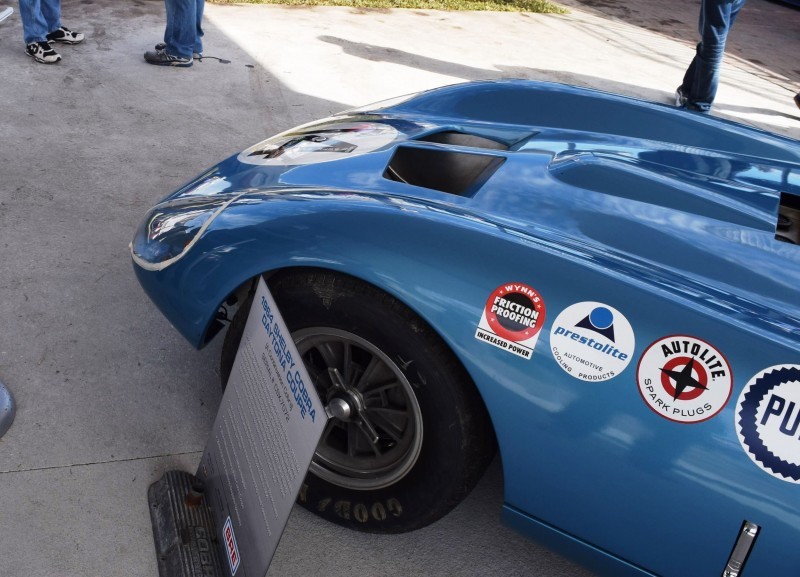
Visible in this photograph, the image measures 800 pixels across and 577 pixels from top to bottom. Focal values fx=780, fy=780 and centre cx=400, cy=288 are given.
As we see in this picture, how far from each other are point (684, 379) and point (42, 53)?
4.70 m

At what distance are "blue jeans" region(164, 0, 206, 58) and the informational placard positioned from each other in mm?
3828

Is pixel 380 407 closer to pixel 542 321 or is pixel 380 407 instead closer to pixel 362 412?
pixel 362 412

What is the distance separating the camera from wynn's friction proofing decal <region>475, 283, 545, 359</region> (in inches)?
63.7

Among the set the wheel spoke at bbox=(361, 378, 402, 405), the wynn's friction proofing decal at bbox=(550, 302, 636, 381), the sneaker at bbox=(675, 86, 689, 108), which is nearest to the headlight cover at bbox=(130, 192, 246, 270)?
the wheel spoke at bbox=(361, 378, 402, 405)

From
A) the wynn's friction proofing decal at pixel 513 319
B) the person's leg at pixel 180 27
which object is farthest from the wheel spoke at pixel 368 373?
the person's leg at pixel 180 27

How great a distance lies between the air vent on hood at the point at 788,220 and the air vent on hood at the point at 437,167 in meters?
0.79

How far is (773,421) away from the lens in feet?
4.70

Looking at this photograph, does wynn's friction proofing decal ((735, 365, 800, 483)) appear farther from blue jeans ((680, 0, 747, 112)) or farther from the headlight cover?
blue jeans ((680, 0, 747, 112))

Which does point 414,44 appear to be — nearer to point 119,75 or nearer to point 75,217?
point 119,75

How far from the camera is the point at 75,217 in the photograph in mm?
3352

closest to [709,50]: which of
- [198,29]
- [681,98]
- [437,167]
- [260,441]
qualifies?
[681,98]

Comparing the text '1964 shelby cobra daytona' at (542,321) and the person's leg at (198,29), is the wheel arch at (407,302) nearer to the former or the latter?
the text '1964 shelby cobra daytona' at (542,321)

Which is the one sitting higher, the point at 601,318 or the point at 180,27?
the point at 601,318

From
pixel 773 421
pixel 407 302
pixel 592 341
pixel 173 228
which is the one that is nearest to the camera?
pixel 773 421
